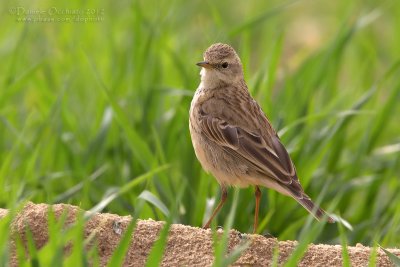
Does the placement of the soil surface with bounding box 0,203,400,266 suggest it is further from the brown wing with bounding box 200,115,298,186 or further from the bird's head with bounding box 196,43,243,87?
the bird's head with bounding box 196,43,243,87

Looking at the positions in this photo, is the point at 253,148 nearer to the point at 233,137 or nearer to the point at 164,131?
the point at 233,137

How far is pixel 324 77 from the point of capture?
23.8ft

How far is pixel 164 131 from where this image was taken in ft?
22.7

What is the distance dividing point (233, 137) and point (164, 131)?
48.4 inches

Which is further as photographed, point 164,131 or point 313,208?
point 164,131

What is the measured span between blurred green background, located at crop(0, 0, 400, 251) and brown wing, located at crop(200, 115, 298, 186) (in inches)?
13.7

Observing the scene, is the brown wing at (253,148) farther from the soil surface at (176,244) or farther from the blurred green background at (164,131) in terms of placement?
the soil surface at (176,244)

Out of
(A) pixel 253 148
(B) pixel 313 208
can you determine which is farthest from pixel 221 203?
(B) pixel 313 208

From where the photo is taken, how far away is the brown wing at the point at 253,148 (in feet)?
17.9

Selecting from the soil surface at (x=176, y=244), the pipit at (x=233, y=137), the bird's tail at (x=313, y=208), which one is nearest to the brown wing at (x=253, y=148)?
the pipit at (x=233, y=137)

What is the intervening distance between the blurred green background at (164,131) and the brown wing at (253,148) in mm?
348

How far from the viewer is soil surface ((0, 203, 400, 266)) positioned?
4609 millimetres

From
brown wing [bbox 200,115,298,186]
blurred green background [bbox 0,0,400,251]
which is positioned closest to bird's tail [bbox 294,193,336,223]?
brown wing [bbox 200,115,298,186]

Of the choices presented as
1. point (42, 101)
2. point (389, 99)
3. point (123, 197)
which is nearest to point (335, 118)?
point (389, 99)
